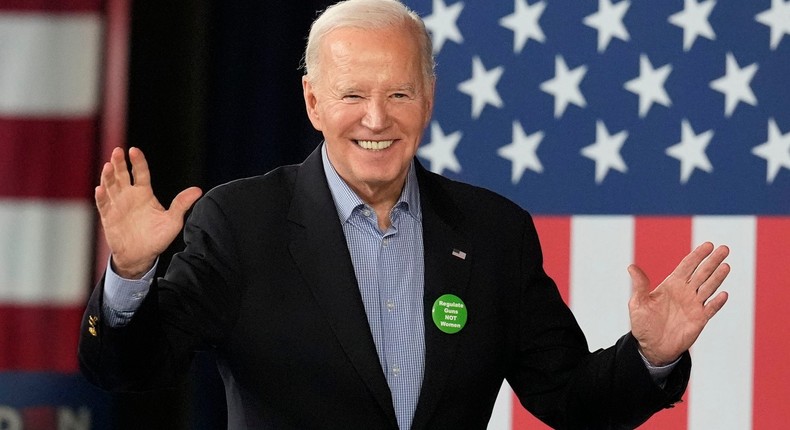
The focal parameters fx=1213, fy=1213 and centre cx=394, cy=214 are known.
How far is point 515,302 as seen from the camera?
82.3 inches

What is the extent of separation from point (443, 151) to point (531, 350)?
1.35 meters

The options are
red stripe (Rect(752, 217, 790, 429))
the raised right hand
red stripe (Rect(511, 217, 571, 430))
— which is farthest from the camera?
red stripe (Rect(511, 217, 571, 430))

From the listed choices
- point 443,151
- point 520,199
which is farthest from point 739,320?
point 443,151

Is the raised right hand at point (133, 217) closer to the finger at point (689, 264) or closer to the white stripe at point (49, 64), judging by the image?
the finger at point (689, 264)

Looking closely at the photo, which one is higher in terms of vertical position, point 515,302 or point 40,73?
point 40,73

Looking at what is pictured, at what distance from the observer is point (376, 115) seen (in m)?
2.00

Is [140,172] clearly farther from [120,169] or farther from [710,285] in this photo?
[710,285]

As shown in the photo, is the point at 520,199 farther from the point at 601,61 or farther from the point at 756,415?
the point at 756,415

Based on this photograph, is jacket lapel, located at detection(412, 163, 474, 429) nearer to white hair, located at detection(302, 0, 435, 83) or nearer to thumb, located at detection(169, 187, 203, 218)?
white hair, located at detection(302, 0, 435, 83)

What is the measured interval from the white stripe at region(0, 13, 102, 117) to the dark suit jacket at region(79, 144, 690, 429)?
1.40 meters

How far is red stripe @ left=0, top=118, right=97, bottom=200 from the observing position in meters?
3.34

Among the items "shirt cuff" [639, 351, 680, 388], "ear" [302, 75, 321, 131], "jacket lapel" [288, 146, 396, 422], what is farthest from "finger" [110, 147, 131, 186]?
"shirt cuff" [639, 351, 680, 388]

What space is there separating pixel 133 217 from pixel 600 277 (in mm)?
1804

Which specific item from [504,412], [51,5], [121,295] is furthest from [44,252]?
[121,295]
